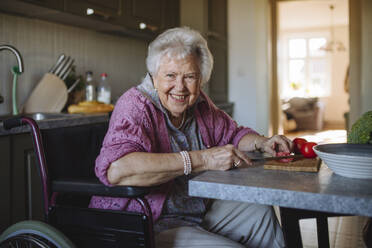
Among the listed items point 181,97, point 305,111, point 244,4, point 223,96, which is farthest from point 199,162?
point 305,111

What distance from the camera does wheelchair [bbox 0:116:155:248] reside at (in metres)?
1.15

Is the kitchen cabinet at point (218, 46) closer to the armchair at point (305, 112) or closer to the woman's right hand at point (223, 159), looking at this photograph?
the woman's right hand at point (223, 159)

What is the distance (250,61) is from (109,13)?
240 centimetres

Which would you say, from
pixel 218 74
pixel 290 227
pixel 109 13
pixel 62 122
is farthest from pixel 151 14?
pixel 290 227

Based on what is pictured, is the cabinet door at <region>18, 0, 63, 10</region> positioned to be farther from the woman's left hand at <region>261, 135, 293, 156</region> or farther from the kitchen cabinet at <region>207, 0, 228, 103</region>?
the kitchen cabinet at <region>207, 0, 228, 103</region>

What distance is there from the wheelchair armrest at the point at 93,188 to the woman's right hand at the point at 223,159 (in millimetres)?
201

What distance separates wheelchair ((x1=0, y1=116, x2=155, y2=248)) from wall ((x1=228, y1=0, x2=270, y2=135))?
3.64m

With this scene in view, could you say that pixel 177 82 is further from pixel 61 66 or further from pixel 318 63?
pixel 318 63

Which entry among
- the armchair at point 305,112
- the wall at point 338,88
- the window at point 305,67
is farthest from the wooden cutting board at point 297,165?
the wall at point 338,88

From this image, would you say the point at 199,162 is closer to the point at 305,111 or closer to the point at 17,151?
the point at 17,151

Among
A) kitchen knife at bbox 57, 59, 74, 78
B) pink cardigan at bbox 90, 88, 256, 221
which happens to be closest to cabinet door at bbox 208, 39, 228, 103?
kitchen knife at bbox 57, 59, 74, 78

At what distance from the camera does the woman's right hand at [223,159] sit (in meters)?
1.18

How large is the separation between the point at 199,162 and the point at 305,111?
9439 mm

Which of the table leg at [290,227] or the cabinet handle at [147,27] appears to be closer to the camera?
the table leg at [290,227]
